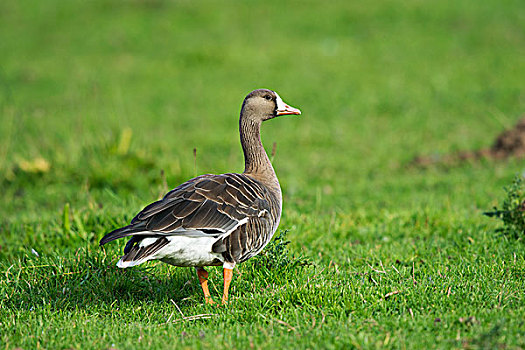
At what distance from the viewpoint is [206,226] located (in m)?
4.14

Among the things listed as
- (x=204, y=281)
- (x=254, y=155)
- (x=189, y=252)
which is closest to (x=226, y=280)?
(x=204, y=281)

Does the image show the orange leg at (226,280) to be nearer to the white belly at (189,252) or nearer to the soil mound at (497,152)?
the white belly at (189,252)

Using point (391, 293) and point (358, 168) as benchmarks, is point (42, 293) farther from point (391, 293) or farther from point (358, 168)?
point (358, 168)

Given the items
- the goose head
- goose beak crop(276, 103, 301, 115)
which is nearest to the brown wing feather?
the goose head

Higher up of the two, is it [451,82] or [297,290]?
[451,82]

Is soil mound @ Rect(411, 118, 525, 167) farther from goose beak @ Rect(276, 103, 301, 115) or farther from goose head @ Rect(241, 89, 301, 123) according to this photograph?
goose head @ Rect(241, 89, 301, 123)

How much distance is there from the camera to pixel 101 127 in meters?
10.9

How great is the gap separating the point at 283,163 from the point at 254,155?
541cm

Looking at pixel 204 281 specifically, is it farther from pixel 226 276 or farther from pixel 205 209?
pixel 205 209

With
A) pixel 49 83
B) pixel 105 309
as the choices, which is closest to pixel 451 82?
pixel 49 83

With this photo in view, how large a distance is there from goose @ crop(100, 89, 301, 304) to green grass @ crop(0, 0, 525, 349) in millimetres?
406

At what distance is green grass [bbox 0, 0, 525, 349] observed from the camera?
4.05 m

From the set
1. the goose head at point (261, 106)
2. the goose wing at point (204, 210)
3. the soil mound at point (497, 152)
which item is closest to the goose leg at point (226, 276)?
the goose wing at point (204, 210)

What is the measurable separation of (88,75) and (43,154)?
7396 mm
